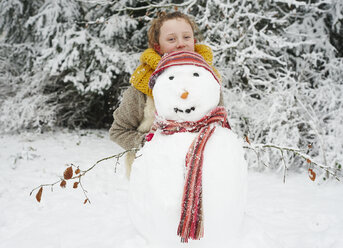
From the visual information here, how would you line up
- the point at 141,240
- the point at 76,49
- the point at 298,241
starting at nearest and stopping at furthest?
1. the point at 141,240
2. the point at 298,241
3. the point at 76,49

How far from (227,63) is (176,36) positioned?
342 cm

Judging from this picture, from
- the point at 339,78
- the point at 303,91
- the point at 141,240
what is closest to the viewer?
the point at 141,240

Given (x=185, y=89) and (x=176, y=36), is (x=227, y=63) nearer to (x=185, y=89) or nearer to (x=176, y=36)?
(x=176, y=36)

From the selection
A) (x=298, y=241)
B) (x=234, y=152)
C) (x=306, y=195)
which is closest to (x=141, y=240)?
(x=234, y=152)

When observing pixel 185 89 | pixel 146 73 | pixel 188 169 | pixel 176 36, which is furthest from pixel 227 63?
pixel 188 169

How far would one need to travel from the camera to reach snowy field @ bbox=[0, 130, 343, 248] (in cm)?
237

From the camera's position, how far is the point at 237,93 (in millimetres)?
4848

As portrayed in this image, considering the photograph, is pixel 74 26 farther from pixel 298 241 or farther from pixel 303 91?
pixel 298 241

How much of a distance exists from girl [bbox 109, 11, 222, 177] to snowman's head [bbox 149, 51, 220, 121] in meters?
0.25

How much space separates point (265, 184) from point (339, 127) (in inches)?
55.1

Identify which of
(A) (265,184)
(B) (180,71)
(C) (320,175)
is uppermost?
(B) (180,71)

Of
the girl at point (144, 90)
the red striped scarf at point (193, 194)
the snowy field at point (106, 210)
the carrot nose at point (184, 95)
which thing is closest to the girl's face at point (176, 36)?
the girl at point (144, 90)

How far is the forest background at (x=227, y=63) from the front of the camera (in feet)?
13.8

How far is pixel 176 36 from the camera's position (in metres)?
1.75
